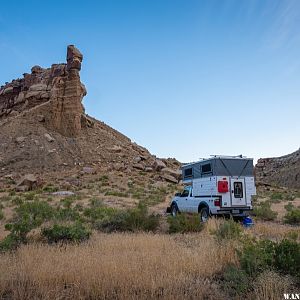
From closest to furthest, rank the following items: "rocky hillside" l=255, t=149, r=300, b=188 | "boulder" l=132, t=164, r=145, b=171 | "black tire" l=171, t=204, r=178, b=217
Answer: "black tire" l=171, t=204, r=178, b=217 → "boulder" l=132, t=164, r=145, b=171 → "rocky hillside" l=255, t=149, r=300, b=188

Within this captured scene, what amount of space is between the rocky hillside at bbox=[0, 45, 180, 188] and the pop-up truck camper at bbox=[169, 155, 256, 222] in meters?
24.1

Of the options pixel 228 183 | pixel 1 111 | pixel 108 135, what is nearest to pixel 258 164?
pixel 108 135

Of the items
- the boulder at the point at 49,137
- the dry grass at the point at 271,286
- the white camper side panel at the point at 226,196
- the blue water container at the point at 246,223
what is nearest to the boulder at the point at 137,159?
the boulder at the point at 49,137

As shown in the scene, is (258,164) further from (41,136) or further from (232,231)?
(232,231)

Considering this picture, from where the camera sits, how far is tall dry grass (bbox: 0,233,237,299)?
17.5ft

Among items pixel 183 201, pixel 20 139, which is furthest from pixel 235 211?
pixel 20 139

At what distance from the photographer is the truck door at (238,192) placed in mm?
15042

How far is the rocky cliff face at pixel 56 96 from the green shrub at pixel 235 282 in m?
44.0

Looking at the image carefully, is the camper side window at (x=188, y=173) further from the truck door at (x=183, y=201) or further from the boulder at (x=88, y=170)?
the boulder at (x=88, y=170)

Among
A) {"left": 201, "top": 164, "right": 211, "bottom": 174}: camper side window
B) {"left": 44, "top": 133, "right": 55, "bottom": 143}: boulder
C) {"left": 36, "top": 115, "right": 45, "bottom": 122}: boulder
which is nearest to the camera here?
{"left": 201, "top": 164, "right": 211, "bottom": 174}: camper side window

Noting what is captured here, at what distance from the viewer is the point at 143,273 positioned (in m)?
5.91

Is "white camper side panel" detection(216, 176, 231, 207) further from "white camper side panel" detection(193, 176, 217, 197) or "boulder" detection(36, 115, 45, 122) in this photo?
"boulder" detection(36, 115, 45, 122)

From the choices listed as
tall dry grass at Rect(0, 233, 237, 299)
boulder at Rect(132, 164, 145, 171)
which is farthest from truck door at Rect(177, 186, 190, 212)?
boulder at Rect(132, 164, 145, 171)

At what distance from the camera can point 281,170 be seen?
73.0 m
